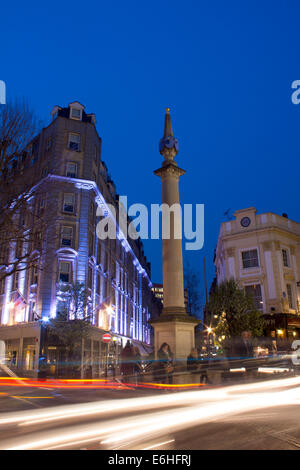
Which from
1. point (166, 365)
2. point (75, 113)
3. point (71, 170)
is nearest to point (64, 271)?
point (71, 170)

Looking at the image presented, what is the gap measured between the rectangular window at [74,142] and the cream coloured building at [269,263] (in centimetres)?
2149

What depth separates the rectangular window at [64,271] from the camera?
3663 centimetres

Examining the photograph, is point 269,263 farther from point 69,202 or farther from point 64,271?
point 69,202

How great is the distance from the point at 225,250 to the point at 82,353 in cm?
2254

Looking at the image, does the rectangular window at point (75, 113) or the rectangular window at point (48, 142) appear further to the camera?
the rectangular window at point (75, 113)

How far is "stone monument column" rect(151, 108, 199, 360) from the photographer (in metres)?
20.0

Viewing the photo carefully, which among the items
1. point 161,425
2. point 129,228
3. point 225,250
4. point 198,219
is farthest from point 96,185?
point 161,425

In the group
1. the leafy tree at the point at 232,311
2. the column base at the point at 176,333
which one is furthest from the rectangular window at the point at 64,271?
the column base at the point at 176,333

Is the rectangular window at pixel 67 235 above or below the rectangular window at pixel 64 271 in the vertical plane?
above

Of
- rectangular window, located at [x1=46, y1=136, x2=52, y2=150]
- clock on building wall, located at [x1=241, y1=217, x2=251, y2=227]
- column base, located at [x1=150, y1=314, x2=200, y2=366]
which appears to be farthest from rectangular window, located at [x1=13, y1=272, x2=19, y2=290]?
clock on building wall, located at [x1=241, y1=217, x2=251, y2=227]

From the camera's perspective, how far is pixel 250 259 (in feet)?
154

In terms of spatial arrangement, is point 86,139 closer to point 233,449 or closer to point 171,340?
point 171,340

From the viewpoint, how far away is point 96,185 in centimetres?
4128

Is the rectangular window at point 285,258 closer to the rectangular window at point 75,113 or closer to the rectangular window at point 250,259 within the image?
the rectangular window at point 250,259
